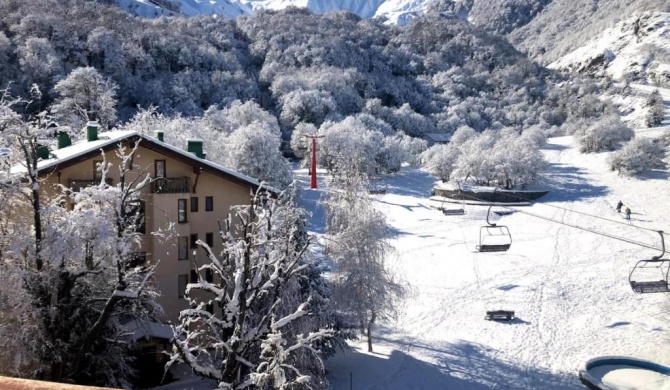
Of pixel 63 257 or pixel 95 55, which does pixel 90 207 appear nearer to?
pixel 63 257

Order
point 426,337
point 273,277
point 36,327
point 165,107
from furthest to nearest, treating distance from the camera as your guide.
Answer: point 165,107
point 426,337
point 36,327
point 273,277

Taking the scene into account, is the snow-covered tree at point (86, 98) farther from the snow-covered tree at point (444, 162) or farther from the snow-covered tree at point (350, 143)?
the snow-covered tree at point (444, 162)

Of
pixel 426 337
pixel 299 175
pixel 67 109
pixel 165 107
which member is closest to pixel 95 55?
pixel 165 107

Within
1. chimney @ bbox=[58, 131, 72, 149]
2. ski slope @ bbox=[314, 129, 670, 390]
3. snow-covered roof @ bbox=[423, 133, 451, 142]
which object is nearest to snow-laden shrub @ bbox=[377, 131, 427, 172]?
ski slope @ bbox=[314, 129, 670, 390]

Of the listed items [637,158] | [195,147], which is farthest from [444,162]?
[195,147]

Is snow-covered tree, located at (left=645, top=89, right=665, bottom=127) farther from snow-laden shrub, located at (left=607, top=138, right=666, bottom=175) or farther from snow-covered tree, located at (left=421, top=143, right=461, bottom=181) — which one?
snow-covered tree, located at (left=421, top=143, right=461, bottom=181)

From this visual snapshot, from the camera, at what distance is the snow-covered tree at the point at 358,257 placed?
25656 mm

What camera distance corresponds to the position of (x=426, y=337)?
28406mm

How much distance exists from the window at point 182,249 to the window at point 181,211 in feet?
2.34

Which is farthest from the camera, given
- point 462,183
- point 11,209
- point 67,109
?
point 462,183

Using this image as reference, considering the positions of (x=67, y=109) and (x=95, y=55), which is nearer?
(x=67, y=109)

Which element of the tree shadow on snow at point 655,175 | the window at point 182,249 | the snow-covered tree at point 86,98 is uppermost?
the snow-covered tree at point 86,98

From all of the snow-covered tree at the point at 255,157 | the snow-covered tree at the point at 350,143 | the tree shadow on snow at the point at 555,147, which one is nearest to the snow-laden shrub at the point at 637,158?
the tree shadow on snow at the point at 555,147

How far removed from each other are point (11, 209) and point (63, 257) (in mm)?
2326
